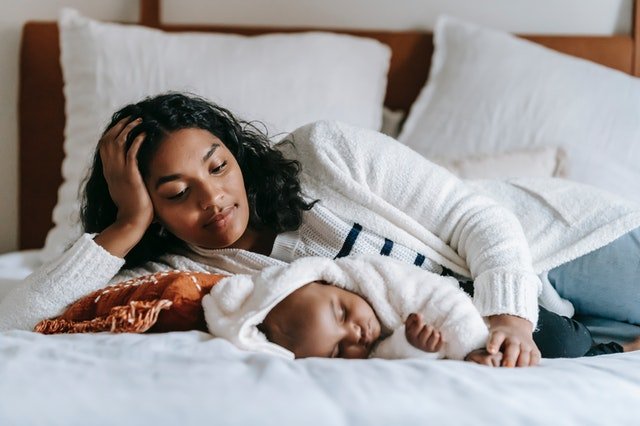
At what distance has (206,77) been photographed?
2.04 metres

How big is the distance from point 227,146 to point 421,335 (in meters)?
0.58

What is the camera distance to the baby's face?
107 cm

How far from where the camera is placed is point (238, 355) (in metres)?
1.02

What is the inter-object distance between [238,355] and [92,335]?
0.23 meters

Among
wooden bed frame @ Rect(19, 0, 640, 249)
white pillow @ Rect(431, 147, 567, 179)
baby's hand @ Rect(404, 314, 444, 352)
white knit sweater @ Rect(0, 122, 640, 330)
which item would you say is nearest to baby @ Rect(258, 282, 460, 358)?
baby's hand @ Rect(404, 314, 444, 352)

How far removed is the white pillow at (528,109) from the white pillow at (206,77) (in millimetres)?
184

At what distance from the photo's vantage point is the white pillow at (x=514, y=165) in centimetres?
188

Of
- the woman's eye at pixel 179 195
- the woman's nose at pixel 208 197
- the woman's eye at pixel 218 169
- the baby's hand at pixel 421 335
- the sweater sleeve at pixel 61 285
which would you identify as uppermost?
the woman's eye at pixel 218 169

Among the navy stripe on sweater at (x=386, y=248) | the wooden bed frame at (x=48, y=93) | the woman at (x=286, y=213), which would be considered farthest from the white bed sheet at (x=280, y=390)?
the wooden bed frame at (x=48, y=93)

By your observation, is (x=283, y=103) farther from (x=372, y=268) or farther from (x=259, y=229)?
(x=372, y=268)

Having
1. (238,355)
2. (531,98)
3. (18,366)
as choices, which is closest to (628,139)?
(531,98)

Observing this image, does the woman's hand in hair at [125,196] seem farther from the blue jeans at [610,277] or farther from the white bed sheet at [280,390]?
→ the blue jeans at [610,277]

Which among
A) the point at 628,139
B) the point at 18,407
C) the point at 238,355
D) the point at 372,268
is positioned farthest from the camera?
the point at 628,139

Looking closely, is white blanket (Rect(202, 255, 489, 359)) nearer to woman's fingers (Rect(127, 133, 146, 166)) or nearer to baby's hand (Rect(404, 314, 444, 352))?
baby's hand (Rect(404, 314, 444, 352))
